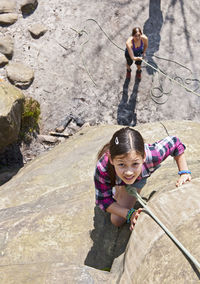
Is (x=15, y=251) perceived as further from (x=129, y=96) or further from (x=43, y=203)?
(x=129, y=96)

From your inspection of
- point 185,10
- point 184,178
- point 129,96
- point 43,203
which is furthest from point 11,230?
point 185,10

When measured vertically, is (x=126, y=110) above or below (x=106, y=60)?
below

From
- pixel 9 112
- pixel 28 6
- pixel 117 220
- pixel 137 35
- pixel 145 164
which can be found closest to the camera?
pixel 145 164

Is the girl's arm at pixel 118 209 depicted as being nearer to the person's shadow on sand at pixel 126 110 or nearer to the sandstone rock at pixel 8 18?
Result: the person's shadow on sand at pixel 126 110

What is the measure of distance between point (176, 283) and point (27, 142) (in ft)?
16.1

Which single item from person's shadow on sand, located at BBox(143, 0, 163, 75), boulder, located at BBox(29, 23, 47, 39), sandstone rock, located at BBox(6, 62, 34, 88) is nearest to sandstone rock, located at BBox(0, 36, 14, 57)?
sandstone rock, located at BBox(6, 62, 34, 88)

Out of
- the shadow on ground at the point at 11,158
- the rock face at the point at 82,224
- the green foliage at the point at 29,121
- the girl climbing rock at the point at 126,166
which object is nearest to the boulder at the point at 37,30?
the green foliage at the point at 29,121

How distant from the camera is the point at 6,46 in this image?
21.4ft

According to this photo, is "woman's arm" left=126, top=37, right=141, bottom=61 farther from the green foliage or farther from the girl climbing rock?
the girl climbing rock

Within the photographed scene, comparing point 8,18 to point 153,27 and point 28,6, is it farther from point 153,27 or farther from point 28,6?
point 153,27

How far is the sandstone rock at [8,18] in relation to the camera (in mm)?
6684

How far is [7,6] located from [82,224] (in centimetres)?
558

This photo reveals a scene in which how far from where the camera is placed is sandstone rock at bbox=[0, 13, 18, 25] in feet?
21.9

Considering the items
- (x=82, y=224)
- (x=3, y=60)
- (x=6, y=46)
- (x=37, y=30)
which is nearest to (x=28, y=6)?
(x=37, y=30)
